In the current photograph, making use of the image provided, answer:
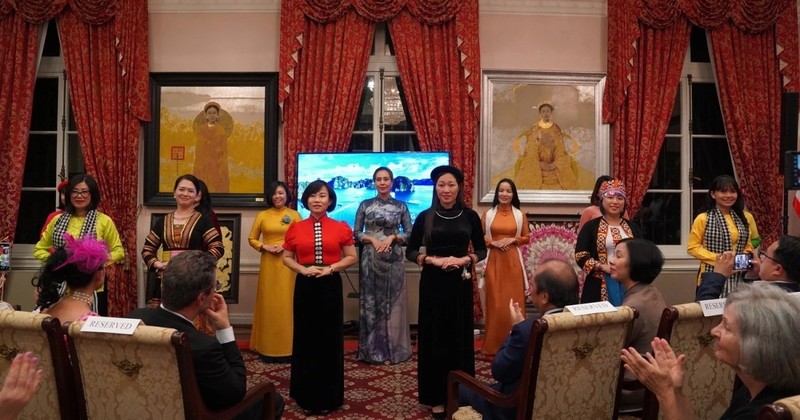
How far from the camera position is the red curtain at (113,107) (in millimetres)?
5633

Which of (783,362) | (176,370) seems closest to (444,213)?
(176,370)

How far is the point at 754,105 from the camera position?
5805 mm

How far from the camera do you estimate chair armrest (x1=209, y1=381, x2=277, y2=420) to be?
201cm

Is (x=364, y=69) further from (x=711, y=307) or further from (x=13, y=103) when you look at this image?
(x=711, y=307)

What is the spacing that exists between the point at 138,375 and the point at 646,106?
5.21m

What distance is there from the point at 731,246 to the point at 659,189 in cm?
191

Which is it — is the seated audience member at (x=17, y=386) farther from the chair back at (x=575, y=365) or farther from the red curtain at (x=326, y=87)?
the red curtain at (x=326, y=87)

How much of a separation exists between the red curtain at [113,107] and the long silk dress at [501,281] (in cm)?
336

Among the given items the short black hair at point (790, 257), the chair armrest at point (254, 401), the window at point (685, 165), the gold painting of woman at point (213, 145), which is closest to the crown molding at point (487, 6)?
the gold painting of woman at point (213, 145)

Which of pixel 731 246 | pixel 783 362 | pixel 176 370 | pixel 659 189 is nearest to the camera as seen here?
pixel 783 362

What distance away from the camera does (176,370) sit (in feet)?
6.21

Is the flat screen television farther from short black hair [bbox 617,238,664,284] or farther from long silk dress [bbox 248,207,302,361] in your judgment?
short black hair [bbox 617,238,664,284]

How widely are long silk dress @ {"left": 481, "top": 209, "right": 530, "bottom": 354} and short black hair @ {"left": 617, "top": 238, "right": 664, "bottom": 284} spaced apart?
228 centimetres

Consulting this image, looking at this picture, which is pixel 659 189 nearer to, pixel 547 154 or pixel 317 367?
pixel 547 154
